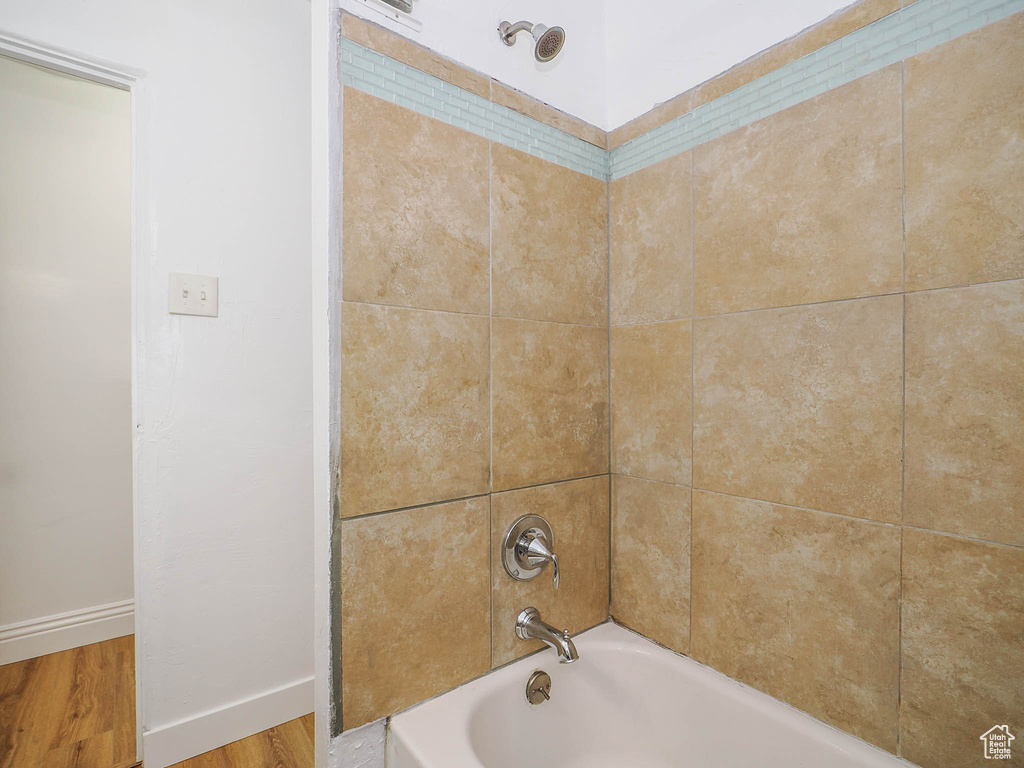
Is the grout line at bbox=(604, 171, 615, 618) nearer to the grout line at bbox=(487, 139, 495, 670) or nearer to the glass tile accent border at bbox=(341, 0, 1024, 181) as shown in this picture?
the glass tile accent border at bbox=(341, 0, 1024, 181)

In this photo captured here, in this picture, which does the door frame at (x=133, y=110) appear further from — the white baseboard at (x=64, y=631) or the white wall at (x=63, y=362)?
Result: the white baseboard at (x=64, y=631)

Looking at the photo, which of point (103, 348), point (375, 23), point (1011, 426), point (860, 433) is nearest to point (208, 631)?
point (103, 348)

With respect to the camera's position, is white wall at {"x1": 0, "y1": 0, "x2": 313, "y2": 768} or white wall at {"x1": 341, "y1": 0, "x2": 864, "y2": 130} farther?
white wall at {"x1": 0, "y1": 0, "x2": 313, "y2": 768}

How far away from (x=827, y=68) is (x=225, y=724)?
2345 mm

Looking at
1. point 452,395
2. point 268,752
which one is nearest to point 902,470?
point 452,395

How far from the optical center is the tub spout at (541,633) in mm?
1052

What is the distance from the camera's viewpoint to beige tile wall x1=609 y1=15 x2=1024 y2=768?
735mm

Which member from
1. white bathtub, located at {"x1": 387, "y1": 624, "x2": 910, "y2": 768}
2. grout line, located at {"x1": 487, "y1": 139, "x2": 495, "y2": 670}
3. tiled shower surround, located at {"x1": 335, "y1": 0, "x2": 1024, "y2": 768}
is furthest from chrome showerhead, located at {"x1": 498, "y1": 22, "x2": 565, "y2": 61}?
white bathtub, located at {"x1": 387, "y1": 624, "x2": 910, "y2": 768}

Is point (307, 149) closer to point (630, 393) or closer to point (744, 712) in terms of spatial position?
point (630, 393)

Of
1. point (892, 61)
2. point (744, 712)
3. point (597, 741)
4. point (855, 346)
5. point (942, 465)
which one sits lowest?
point (597, 741)

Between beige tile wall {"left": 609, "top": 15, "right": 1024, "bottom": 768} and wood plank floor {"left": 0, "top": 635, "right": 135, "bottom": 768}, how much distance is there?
174 centimetres

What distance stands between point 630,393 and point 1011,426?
69cm

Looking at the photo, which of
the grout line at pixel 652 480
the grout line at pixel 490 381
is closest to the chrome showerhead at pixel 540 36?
the grout line at pixel 490 381

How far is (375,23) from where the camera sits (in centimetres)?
93
